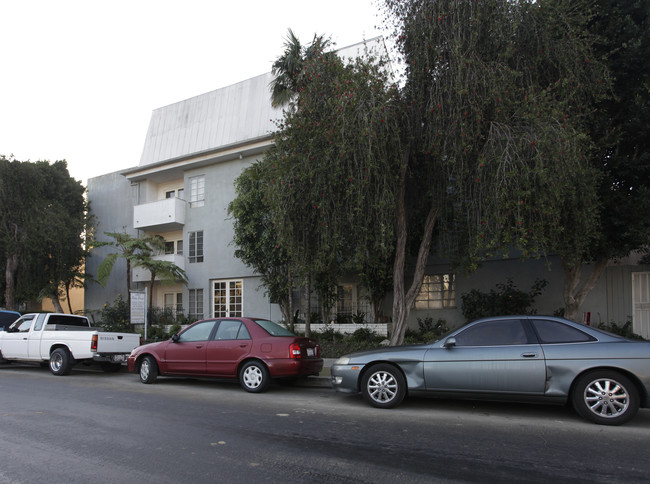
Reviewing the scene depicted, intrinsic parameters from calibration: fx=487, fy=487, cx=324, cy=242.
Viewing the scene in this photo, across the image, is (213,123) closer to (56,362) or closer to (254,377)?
(56,362)

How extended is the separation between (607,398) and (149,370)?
337 inches

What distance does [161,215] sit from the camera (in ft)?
71.6

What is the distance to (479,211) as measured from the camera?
9.75 meters

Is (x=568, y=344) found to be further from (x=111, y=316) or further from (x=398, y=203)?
(x=111, y=316)

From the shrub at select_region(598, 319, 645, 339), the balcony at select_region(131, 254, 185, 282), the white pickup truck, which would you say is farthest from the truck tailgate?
the shrub at select_region(598, 319, 645, 339)

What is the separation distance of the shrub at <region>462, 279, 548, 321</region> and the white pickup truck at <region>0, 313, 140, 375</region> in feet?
32.0

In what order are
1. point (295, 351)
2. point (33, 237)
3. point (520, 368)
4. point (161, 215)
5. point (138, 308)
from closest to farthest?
1. point (520, 368)
2. point (295, 351)
3. point (138, 308)
4. point (33, 237)
5. point (161, 215)

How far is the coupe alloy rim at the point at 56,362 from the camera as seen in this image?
12101mm

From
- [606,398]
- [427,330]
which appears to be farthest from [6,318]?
[606,398]

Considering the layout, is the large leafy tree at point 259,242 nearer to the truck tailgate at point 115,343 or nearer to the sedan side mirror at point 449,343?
the truck tailgate at point 115,343

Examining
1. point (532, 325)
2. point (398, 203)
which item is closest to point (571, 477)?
point (532, 325)

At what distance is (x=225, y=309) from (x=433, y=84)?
1364cm

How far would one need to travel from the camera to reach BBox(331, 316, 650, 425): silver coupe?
6.52 meters

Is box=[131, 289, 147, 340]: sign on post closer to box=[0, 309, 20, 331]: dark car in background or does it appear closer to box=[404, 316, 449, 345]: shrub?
box=[0, 309, 20, 331]: dark car in background
